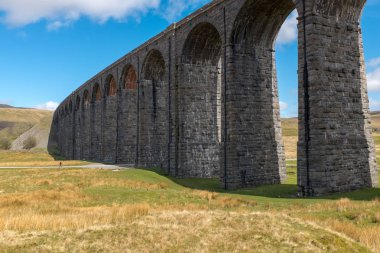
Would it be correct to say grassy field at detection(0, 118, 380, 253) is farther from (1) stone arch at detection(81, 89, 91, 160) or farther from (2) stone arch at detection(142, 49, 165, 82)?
(1) stone arch at detection(81, 89, 91, 160)

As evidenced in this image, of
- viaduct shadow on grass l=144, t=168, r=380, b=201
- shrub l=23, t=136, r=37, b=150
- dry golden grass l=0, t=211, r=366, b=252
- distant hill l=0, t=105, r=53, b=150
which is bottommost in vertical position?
viaduct shadow on grass l=144, t=168, r=380, b=201

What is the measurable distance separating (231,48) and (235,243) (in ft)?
54.6

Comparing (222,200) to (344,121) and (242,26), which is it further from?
(242,26)

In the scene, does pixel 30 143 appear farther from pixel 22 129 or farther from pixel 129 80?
pixel 129 80

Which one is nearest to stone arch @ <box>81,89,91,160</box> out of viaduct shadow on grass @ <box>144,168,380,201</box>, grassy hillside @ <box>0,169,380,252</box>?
viaduct shadow on grass @ <box>144,168,380,201</box>

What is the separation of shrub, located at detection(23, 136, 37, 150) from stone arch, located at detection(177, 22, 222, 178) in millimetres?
74220

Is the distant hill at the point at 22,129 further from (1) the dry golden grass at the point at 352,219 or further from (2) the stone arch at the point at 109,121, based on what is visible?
(1) the dry golden grass at the point at 352,219

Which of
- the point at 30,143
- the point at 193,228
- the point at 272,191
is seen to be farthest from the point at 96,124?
the point at 30,143

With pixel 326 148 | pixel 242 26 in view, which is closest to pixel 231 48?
pixel 242 26

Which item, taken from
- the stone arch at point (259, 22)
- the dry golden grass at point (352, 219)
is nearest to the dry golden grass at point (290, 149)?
the stone arch at point (259, 22)

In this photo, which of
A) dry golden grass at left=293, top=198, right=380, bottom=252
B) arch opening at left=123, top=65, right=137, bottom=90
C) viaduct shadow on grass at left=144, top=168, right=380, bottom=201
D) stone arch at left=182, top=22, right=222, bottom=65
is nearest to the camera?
dry golden grass at left=293, top=198, right=380, bottom=252

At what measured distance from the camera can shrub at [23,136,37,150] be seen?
8963cm

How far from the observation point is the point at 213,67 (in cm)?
2867

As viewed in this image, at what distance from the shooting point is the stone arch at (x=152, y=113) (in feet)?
113
